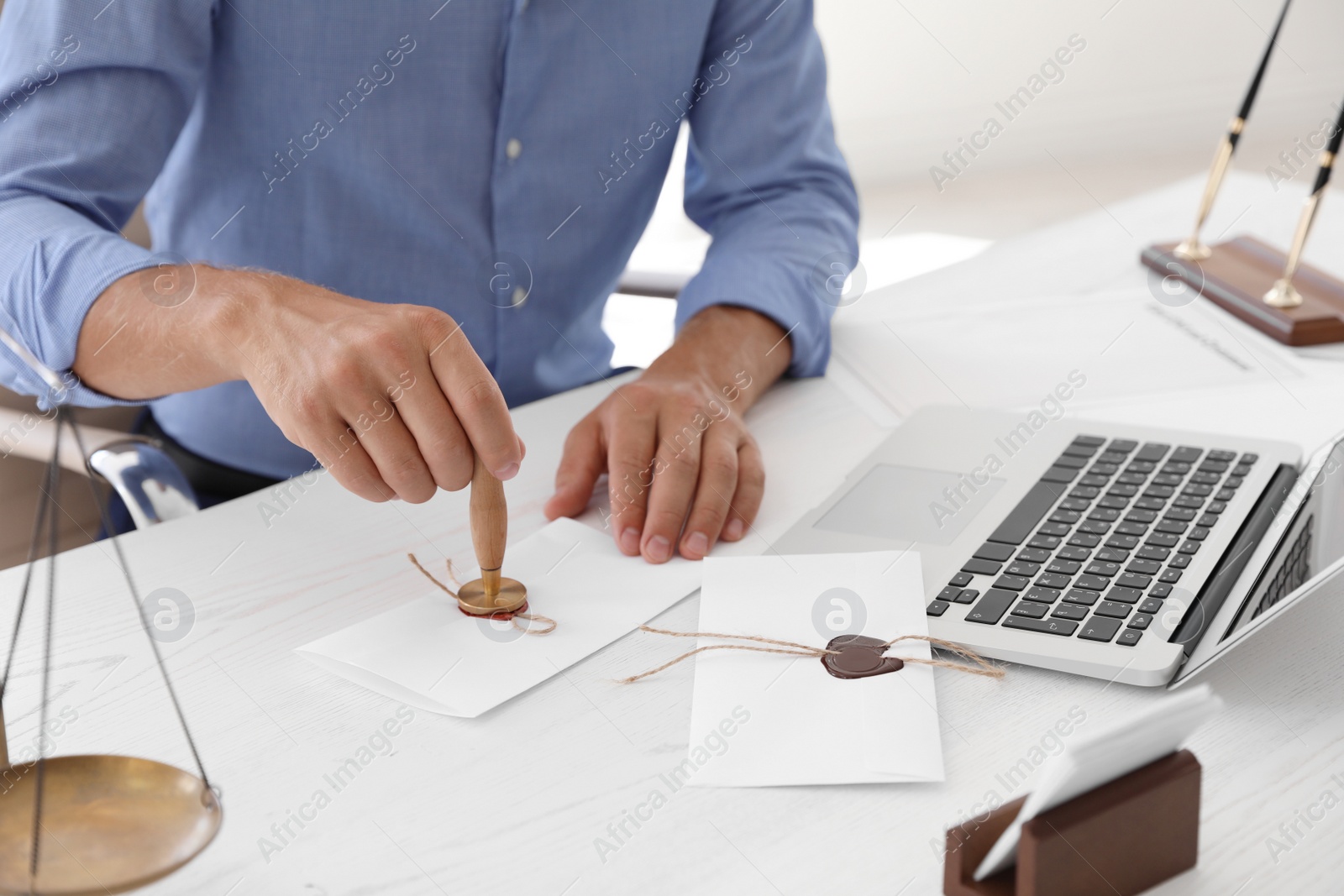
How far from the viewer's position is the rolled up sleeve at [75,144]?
94 cm

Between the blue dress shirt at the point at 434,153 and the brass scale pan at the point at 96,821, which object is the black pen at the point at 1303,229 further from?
the brass scale pan at the point at 96,821

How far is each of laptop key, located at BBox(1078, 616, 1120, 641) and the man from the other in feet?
0.98

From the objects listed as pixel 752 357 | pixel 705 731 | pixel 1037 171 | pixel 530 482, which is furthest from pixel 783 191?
pixel 1037 171

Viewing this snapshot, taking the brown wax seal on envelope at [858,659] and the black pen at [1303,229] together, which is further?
the black pen at [1303,229]

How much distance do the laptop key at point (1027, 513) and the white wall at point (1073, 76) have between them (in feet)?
12.6

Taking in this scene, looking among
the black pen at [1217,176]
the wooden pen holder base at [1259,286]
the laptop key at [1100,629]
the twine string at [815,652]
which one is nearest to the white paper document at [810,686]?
the twine string at [815,652]

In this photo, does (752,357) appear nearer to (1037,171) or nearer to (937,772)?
(937,772)

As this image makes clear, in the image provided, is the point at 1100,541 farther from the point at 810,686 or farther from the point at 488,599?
the point at 488,599

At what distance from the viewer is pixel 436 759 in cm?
68

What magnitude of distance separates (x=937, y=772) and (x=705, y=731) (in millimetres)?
137

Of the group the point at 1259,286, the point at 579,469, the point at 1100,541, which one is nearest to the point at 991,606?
the point at 1100,541

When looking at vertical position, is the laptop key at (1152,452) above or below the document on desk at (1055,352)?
above

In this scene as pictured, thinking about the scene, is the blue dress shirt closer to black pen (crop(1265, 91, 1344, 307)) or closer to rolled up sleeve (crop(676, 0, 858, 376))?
rolled up sleeve (crop(676, 0, 858, 376))

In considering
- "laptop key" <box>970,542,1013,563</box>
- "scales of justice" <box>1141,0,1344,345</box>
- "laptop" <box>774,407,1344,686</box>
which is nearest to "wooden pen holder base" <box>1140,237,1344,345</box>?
"scales of justice" <box>1141,0,1344,345</box>
